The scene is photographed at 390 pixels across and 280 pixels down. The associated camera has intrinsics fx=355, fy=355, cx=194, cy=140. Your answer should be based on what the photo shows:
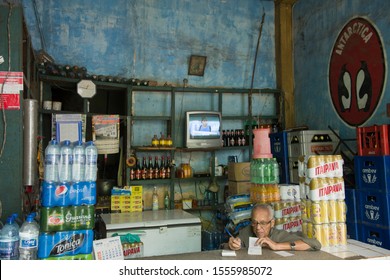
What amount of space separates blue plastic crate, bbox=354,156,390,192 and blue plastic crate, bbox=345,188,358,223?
0.12m

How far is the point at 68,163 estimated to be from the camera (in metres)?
2.59

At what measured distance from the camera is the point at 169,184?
5.68m

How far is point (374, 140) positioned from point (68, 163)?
3.11 meters

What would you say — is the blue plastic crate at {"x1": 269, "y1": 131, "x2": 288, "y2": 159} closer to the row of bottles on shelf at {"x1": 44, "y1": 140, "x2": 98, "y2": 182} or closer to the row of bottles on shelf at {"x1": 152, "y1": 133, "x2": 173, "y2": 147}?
the row of bottles on shelf at {"x1": 152, "y1": 133, "x2": 173, "y2": 147}

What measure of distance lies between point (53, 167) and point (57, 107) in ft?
8.35

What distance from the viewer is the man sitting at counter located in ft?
8.24

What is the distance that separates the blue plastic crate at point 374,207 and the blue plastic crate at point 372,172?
7 cm

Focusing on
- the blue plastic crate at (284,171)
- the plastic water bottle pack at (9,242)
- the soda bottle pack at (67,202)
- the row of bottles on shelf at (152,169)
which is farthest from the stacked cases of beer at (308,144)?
the plastic water bottle pack at (9,242)

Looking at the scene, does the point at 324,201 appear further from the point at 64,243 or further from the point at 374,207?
the point at 64,243

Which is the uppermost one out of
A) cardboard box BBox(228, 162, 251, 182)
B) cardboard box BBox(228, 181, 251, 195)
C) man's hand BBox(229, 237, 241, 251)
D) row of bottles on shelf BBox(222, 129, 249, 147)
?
row of bottles on shelf BBox(222, 129, 249, 147)

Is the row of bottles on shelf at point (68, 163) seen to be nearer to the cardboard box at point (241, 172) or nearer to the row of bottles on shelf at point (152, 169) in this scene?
the row of bottles on shelf at point (152, 169)

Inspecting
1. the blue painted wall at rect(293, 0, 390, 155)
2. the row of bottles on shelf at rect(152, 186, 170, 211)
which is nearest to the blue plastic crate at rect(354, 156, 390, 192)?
the blue painted wall at rect(293, 0, 390, 155)

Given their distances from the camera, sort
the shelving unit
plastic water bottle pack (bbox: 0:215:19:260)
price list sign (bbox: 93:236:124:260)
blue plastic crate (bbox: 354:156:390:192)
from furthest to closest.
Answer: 1. the shelving unit
2. blue plastic crate (bbox: 354:156:390:192)
3. price list sign (bbox: 93:236:124:260)
4. plastic water bottle pack (bbox: 0:215:19:260)
